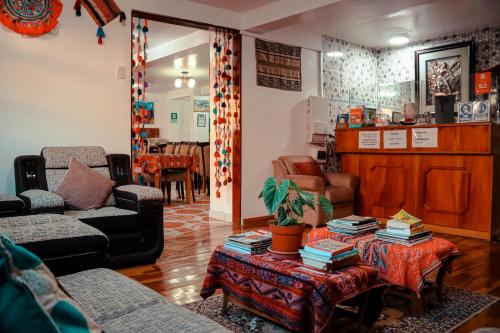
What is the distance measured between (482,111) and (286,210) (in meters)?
3.45

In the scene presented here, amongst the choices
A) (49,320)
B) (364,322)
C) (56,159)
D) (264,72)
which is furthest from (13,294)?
(264,72)

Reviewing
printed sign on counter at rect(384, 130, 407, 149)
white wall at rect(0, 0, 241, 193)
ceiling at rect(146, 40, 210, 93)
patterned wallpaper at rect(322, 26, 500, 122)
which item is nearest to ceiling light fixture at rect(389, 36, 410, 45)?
patterned wallpaper at rect(322, 26, 500, 122)

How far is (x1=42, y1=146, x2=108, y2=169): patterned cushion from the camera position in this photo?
346cm

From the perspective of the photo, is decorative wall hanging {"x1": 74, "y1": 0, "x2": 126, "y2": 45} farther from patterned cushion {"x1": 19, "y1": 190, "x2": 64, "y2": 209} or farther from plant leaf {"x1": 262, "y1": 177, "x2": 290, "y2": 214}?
plant leaf {"x1": 262, "y1": 177, "x2": 290, "y2": 214}

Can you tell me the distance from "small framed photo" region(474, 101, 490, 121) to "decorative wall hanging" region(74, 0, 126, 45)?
380 centimetres

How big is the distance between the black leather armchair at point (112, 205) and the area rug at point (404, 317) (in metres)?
0.92

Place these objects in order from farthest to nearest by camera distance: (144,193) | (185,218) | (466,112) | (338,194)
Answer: (185,218) < (338,194) < (466,112) < (144,193)

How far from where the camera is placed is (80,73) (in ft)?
12.7

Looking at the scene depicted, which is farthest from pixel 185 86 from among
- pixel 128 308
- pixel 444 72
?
pixel 128 308

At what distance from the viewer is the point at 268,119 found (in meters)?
5.42

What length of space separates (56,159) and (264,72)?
2.82 m

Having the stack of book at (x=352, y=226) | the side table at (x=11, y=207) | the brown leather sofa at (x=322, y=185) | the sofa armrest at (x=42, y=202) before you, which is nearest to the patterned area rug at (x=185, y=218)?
the brown leather sofa at (x=322, y=185)

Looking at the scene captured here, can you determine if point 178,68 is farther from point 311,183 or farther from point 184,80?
point 311,183

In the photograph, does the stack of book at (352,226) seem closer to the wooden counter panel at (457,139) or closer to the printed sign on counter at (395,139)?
the wooden counter panel at (457,139)
